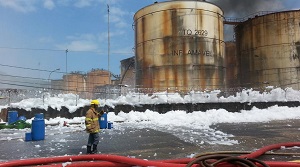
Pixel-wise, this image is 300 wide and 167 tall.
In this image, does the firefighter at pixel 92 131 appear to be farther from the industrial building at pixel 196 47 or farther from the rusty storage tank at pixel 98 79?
the rusty storage tank at pixel 98 79

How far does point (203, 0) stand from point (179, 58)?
646 cm

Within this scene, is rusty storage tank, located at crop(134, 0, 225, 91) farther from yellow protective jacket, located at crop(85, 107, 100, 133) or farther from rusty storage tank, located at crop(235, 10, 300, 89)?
yellow protective jacket, located at crop(85, 107, 100, 133)

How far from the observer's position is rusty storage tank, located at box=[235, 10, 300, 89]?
93.4ft

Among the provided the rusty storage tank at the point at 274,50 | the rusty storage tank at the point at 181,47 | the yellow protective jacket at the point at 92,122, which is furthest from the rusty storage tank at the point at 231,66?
the yellow protective jacket at the point at 92,122

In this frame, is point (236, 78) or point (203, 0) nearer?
point (203, 0)

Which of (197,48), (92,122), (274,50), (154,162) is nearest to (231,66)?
(274,50)

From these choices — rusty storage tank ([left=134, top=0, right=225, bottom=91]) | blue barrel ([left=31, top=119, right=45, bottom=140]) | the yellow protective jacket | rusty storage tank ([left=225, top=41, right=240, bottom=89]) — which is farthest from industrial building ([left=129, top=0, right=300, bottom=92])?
the yellow protective jacket

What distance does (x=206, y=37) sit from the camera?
83.9 ft

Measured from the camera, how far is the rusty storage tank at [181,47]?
25000 millimetres

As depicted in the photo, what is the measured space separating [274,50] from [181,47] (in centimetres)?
1066

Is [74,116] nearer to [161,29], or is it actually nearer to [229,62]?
[161,29]

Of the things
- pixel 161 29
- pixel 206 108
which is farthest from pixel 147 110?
pixel 161 29

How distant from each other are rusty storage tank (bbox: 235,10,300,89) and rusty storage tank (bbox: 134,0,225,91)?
6242 millimetres

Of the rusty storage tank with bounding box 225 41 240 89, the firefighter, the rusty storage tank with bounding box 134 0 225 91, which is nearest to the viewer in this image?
the firefighter
